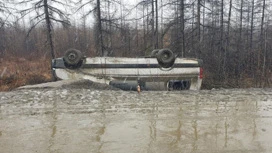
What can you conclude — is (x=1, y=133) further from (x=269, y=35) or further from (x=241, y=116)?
(x=269, y=35)

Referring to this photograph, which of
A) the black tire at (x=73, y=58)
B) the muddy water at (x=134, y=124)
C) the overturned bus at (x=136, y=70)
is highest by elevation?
the black tire at (x=73, y=58)

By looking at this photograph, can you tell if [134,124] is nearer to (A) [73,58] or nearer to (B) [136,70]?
(B) [136,70]

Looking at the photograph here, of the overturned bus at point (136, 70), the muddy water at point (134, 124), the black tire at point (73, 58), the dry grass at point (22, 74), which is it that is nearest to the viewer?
the muddy water at point (134, 124)

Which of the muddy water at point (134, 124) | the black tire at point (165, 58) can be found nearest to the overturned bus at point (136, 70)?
the black tire at point (165, 58)

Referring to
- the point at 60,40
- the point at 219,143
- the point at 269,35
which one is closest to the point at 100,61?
the point at 219,143

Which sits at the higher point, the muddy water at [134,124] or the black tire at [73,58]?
the black tire at [73,58]

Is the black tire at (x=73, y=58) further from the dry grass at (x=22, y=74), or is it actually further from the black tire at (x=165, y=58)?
the dry grass at (x=22, y=74)

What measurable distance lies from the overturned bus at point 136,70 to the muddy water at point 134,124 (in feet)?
10.2

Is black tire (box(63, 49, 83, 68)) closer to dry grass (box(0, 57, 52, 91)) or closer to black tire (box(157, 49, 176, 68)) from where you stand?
black tire (box(157, 49, 176, 68))

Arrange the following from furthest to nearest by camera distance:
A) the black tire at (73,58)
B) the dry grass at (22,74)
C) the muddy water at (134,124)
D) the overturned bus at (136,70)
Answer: the dry grass at (22,74), the black tire at (73,58), the overturned bus at (136,70), the muddy water at (134,124)

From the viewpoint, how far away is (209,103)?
6879 millimetres

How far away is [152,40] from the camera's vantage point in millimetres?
18484

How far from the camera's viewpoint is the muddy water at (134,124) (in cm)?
416

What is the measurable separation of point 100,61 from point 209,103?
213 inches
